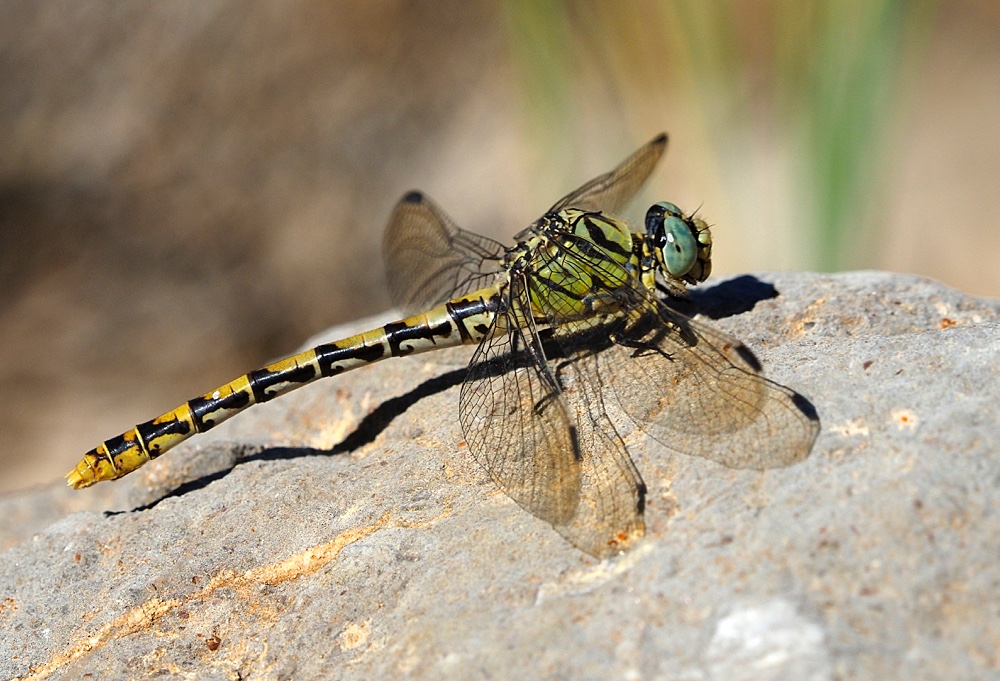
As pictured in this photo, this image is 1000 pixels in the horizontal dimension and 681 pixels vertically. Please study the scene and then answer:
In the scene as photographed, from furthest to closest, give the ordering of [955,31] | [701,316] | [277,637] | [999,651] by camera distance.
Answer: [955,31] → [701,316] → [277,637] → [999,651]

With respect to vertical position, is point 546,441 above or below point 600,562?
above

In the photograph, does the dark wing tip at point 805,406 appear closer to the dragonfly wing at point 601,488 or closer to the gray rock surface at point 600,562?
the gray rock surface at point 600,562

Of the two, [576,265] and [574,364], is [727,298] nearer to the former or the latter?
[576,265]

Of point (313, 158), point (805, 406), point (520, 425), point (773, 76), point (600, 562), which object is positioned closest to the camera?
point (600, 562)

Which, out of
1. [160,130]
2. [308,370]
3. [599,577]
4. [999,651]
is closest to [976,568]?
[999,651]

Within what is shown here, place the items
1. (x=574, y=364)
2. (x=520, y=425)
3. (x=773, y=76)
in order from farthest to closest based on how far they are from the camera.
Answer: (x=773, y=76), (x=574, y=364), (x=520, y=425)

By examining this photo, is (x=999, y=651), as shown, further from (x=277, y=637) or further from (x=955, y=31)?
(x=955, y=31)

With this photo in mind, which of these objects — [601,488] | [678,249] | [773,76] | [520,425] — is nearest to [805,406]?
[601,488]
